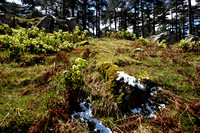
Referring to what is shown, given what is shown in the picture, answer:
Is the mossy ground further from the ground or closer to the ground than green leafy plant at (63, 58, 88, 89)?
closer to the ground

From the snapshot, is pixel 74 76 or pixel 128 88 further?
pixel 128 88

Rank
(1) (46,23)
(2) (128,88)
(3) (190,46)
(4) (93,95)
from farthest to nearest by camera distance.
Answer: (1) (46,23)
(3) (190,46)
(4) (93,95)
(2) (128,88)

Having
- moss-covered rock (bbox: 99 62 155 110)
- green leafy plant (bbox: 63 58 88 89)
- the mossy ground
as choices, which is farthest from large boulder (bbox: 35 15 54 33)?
moss-covered rock (bbox: 99 62 155 110)

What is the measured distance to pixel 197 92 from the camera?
8.07 feet

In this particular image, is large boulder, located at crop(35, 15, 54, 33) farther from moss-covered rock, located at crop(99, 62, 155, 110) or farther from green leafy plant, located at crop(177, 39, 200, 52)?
green leafy plant, located at crop(177, 39, 200, 52)

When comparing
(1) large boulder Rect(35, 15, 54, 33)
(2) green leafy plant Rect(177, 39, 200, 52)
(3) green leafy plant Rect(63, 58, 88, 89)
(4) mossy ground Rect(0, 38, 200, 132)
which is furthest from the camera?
(1) large boulder Rect(35, 15, 54, 33)

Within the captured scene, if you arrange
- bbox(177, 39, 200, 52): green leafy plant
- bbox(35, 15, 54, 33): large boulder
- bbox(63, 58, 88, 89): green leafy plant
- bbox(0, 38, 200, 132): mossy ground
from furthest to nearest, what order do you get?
bbox(35, 15, 54, 33): large boulder → bbox(177, 39, 200, 52): green leafy plant → bbox(63, 58, 88, 89): green leafy plant → bbox(0, 38, 200, 132): mossy ground

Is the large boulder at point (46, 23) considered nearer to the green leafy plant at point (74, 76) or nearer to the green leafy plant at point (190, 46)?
the green leafy plant at point (74, 76)

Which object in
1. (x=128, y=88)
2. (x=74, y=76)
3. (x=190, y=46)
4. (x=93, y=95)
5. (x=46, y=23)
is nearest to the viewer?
(x=74, y=76)

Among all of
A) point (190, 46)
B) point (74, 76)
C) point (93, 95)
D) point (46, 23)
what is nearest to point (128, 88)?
point (93, 95)

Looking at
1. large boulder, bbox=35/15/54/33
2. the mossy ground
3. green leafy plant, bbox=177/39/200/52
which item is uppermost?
large boulder, bbox=35/15/54/33

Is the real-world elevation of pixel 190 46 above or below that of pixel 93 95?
above

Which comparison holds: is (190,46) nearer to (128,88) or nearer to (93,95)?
(128,88)

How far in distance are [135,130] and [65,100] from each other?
1551mm
